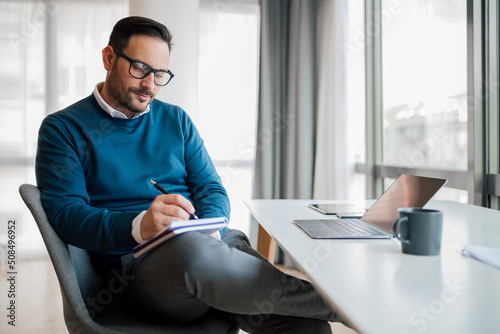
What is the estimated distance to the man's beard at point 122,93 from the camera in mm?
1429

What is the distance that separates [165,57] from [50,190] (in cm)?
57

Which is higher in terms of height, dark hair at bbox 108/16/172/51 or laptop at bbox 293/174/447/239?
dark hair at bbox 108/16/172/51

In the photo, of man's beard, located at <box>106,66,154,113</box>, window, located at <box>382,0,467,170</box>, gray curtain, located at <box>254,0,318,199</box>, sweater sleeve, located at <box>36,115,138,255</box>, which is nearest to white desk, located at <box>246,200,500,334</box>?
sweater sleeve, located at <box>36,115,138,255</box>

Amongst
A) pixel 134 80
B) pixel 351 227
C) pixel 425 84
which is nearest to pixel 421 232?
pixel 351 227

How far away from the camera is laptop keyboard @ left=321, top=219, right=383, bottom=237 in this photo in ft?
3.36

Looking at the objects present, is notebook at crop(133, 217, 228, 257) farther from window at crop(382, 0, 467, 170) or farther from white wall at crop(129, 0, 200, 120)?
white wall at crop(129, 0, 200, 120)

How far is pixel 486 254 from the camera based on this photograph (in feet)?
2.67

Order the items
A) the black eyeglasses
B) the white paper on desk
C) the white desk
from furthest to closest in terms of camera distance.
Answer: the black eyeglasses
the white paper on desk
the white desk

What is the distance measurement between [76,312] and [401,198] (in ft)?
2.62

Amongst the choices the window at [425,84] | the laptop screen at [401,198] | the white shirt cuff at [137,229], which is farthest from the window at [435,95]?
the white shirt cuff at [137,229]

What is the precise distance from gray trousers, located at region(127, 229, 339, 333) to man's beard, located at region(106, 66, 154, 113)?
598 millimetres

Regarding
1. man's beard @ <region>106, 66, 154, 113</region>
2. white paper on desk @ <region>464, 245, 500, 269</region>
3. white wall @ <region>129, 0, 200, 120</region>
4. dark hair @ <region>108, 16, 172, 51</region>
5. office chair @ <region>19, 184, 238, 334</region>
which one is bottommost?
office chair @ <region>19, 184, 238, 334</region>

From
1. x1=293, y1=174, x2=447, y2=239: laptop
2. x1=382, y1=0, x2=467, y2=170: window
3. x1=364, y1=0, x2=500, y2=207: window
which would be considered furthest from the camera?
x1=382, y1=0, x2=467, y2=170: window

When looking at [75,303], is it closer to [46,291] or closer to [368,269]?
[368,269]
